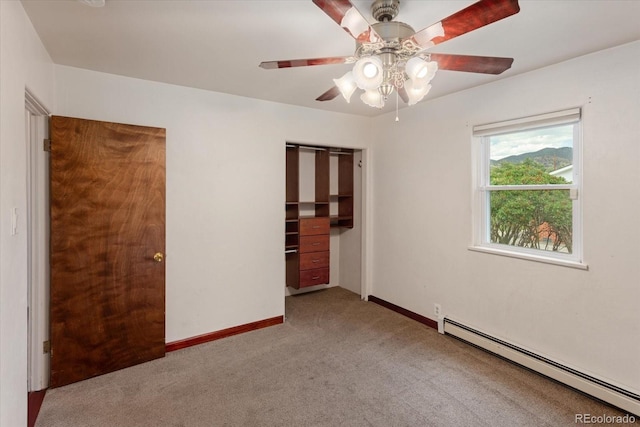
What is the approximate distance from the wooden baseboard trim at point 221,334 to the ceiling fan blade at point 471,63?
294cm

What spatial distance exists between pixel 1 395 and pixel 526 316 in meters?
3.36

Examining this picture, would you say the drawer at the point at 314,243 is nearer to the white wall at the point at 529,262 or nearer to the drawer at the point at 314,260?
the drawer at the point at 314,260

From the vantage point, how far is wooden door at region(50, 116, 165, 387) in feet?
7.87

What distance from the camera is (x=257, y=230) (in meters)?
3.46

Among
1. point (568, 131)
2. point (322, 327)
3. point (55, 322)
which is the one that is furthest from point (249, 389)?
point (568, 131)

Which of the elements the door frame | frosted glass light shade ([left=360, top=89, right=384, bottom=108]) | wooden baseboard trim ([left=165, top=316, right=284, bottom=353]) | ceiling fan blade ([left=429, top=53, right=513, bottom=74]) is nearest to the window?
ceiling fan blade ([left=429, top=53, right=513, bottom=74])

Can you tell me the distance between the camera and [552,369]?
246cm

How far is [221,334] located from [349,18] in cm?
300

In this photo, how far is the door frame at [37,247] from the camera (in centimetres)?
231

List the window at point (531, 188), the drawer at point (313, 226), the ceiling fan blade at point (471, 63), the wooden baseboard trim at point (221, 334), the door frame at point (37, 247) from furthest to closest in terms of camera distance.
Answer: the drawer at point (313, 226) → the wooden baseboard trim at point (221, 334) → the window at point (531, 188) → the door frame at point (37, 247) → the ceiling fan blade at point (471, 63)

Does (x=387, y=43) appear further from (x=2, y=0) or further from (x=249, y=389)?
(x=249, y=389)

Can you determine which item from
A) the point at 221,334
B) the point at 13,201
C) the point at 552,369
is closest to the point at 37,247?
the point at 13,201
